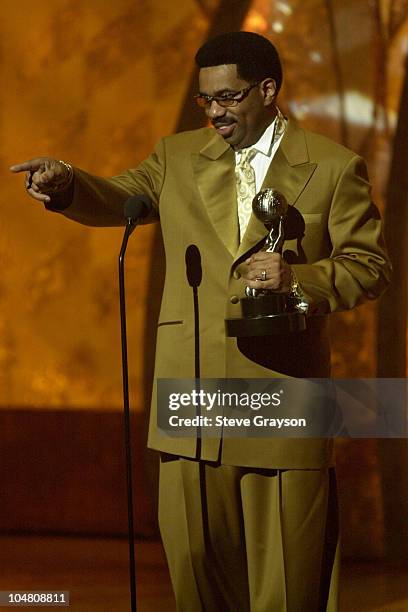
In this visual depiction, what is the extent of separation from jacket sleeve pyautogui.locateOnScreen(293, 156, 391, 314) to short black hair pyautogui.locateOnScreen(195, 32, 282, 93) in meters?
0.24

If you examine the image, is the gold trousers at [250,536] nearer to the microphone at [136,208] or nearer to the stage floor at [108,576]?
the microphone at [136,208]

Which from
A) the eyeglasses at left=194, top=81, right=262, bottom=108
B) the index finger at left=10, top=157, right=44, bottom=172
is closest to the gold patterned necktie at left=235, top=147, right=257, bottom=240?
the eyeglasses at left=194, top=81, right=262, bottom=108

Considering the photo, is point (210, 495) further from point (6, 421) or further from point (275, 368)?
point (6, 421)

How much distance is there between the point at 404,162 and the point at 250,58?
1.13m

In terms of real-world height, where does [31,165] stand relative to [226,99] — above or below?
below

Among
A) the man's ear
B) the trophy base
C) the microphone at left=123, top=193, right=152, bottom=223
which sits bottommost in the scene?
the trophy base

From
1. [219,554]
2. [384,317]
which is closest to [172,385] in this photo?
[219,554]

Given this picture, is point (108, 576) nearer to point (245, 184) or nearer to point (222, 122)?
point (245, 184)

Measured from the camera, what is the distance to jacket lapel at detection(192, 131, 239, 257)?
2.08m

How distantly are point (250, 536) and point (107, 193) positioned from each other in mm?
691

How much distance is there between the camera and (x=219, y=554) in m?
2.12

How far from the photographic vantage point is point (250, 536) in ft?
6.83

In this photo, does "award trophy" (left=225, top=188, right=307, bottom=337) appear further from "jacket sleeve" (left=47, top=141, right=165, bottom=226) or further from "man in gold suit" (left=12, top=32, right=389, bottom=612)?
"jacket sleeve" (left=47, top=141, right=165, bottom=226)

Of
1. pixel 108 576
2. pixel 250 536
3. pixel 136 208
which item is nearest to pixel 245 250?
pixel 136 208
